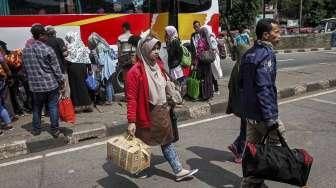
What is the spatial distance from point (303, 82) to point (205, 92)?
337cm

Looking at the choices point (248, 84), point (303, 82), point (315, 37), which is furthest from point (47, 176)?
point (315, 37)

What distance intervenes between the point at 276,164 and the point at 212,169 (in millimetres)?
1832

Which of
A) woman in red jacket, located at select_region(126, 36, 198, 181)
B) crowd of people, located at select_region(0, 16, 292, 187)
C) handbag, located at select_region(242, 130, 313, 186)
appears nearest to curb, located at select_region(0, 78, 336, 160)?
crowd of people, located at select_region(0, 16, 292, 187)

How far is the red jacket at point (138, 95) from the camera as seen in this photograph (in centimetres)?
514

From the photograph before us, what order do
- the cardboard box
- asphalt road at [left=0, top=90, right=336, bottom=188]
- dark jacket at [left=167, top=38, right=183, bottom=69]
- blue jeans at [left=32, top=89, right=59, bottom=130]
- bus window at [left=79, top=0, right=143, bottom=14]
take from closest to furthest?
the cardboard box < asphalt road at [left=0, top=90, right=336, bottom=188] < blue jeans at [left=32, top=89, right=59, bottom=130] < dark jacket at [left=167, top=38, right=183, bottom=69] < bus window at [left=79, top=0, right=143, bottom=14]

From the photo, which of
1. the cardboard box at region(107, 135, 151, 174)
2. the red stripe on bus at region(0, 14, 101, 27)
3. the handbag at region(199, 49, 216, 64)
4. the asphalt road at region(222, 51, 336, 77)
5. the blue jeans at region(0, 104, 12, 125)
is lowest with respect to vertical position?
the asphalt road at region(222, 51, 336, 77)

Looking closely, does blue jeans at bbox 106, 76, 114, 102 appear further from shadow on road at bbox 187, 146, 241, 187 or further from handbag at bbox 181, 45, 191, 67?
shadow on road at bbox 187, 146, 241, 187

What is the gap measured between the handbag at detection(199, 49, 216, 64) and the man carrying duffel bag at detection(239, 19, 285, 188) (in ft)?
15.8

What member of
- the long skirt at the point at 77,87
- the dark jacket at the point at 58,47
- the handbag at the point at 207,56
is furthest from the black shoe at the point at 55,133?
the handbag at the point at 207,56

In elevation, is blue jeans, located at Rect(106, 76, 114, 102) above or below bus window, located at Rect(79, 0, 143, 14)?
below

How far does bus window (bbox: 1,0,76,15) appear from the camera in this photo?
966 centimetres

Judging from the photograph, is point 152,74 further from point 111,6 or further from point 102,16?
point 111,6

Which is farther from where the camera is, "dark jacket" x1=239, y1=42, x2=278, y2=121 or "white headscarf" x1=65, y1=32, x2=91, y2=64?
"white headscarf" x1=65, y1=32, x2=91, y2=64

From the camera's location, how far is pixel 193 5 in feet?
39.1
